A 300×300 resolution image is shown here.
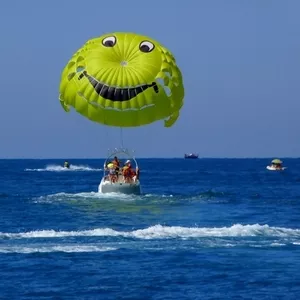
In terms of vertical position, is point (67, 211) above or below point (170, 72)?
below

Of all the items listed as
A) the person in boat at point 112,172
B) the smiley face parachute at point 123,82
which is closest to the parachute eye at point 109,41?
the smiley face parachute at point 123,82

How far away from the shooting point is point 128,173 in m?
47.1

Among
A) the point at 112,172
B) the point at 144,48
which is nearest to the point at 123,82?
the point at 144,48

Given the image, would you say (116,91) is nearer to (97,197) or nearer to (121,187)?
(121,187)

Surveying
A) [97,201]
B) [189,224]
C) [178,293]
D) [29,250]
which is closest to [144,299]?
[178,293]

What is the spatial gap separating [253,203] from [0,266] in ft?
95.8

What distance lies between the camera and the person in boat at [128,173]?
46.6 metres

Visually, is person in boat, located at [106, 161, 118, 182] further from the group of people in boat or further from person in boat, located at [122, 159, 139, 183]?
person in boat, located at [122, 159, 139, 183]

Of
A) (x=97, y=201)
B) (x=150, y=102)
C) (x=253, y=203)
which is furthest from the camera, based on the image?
(x=253, y=203)

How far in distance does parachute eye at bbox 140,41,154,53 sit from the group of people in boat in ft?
22.5

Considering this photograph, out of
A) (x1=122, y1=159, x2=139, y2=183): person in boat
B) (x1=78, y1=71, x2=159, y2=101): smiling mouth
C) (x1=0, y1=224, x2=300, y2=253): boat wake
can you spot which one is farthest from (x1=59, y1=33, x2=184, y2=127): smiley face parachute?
(x1=0, y1=224, x2=300, y2=253): boat wake

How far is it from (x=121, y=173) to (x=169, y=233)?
55.4 feet

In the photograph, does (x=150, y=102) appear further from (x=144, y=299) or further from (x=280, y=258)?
(x=144, y=299)

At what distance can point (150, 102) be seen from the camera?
41.5m
